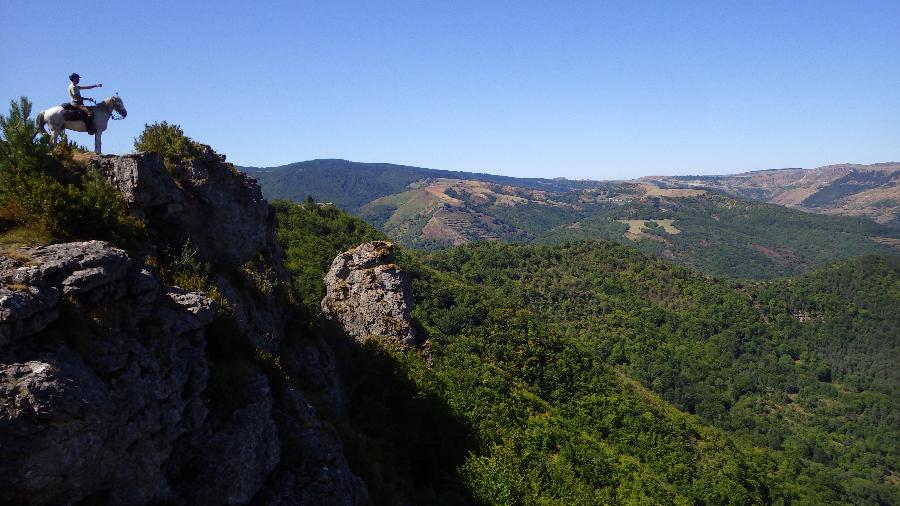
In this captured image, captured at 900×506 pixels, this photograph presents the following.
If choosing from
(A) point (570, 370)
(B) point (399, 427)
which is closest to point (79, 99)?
(B) point (399, 427)

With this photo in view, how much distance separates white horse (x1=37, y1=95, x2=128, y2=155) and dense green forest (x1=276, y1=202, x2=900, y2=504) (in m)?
13.8

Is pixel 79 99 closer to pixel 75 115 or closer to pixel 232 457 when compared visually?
pixel 75 115

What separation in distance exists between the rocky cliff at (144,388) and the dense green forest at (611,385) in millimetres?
4710

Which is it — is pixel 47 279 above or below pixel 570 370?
above

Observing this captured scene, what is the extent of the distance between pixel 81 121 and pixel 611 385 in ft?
208

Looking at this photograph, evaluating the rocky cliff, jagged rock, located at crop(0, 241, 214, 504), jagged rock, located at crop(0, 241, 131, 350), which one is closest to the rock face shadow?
the rocky cliff

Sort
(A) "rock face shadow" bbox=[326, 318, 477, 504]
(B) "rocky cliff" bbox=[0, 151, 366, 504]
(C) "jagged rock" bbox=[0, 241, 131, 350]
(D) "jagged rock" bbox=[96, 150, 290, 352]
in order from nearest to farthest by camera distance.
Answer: (B) "rocky cliff" bbox=[0, 151, 366, 504], (C) "jagged rock" bbox=[0, 241, 131, 350], (D) "jagged rock" bbox=[96, 150, 290, 352], (A) "rock face shadow" bbox=[326, 318, 477, 504]

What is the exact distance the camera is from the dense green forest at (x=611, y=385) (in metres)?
24.2

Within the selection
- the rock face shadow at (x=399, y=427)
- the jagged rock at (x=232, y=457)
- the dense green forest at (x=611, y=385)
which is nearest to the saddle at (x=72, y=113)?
the jagged rock at (x=232, y=457)

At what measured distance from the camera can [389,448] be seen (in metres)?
20.4

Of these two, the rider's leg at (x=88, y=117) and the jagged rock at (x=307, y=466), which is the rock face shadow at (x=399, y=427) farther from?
the rider's leg at (x=88, y=117)

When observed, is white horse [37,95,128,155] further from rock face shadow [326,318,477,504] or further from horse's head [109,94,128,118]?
rock face shadow [326,318,477,504]

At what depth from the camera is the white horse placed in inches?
621

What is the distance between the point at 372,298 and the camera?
33531mm
